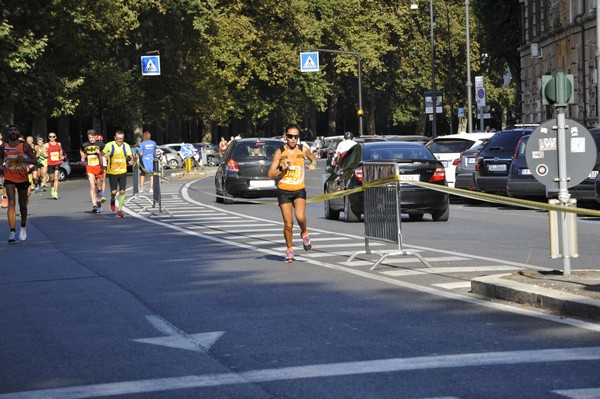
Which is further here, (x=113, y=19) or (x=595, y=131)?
(x=113, y=19)

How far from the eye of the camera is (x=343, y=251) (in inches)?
653

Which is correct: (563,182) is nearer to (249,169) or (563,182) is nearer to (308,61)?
(249,169)

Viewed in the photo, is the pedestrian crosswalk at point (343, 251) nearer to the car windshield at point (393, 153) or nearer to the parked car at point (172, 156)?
the car windshield at point (393, 153)

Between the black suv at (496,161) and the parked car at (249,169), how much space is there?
4953 millimetres

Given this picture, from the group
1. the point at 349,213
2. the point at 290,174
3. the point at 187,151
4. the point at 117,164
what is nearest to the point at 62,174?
the point at 187,151

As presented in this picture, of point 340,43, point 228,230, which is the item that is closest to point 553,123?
point 228,230

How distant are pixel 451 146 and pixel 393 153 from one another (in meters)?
9.62

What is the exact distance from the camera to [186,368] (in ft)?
25.9

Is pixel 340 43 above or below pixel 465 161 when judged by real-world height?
above

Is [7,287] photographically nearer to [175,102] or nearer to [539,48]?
[539,48]

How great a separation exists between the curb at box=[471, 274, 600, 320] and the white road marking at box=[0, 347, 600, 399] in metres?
1.55

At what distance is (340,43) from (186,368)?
75845 millimetres

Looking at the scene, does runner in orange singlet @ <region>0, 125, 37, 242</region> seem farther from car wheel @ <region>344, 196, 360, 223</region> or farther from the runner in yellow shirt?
the runner in yellow shirt

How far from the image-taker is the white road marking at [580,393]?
6.67m
